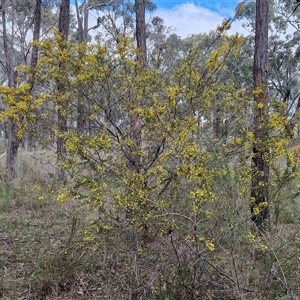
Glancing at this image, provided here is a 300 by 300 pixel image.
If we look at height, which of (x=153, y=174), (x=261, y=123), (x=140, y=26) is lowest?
(x=153, y=174)

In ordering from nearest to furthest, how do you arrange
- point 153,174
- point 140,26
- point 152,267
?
point 152,267 → point 153,174 → point 140,26

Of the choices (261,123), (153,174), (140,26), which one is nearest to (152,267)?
(153,174)

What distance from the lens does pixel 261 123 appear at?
11.2 feet

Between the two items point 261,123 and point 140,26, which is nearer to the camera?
point 261,123

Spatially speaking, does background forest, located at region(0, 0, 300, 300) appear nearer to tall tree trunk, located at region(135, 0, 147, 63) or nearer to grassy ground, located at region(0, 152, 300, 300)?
grassy ground, located at region(0, 152, 300, 300)

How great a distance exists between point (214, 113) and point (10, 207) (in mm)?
3748

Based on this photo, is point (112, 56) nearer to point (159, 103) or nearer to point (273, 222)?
point (159, 103)

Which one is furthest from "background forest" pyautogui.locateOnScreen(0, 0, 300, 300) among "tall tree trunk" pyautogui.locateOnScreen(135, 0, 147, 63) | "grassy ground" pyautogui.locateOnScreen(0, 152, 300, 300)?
"tall tree trunk" pyautogui.locateOnScreen(135, 0, 147, 63)

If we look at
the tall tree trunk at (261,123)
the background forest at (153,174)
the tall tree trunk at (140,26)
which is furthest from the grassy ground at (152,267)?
the tall tree trunk at (140,26)

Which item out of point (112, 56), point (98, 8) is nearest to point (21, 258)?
point (112, 56)

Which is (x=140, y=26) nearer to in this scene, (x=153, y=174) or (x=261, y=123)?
(x=261, y=123)

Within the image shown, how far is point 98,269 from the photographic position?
344cm

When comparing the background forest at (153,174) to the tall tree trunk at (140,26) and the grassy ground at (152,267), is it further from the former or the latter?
the tall tree trunk at (140,26)

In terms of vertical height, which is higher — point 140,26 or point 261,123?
point 140,26
